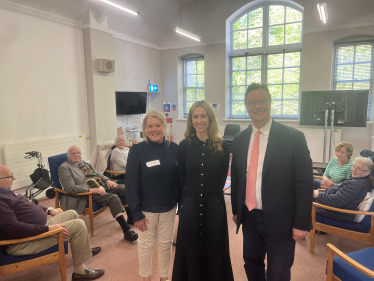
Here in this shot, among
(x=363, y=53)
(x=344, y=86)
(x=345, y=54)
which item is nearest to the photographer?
(x=363, y=53)

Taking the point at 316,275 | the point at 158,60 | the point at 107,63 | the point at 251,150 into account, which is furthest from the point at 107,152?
the point at 158,60

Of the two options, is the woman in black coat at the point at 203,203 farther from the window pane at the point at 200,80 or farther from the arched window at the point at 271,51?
the window pane at the point at 200,80

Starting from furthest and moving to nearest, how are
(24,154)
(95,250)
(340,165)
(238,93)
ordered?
1. (238,93)
2. (24,154)
3. (340,165)
4. (95,250)

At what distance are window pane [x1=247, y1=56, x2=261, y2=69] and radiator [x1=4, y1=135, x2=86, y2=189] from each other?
4.98m

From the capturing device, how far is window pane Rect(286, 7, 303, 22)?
621 cm

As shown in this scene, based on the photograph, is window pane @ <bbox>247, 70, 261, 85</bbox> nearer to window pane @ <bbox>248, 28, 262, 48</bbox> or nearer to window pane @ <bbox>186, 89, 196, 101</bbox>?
window pane @ <bbox>248, 28, 262, 48</bbox>

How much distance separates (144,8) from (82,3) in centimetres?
169

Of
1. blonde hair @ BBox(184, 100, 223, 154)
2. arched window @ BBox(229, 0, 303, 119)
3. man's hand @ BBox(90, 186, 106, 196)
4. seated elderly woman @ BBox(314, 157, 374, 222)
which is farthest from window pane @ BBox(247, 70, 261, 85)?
blonde hair @ BBox(184, 100, 223, 154)

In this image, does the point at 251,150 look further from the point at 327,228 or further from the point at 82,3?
the point at 82,3

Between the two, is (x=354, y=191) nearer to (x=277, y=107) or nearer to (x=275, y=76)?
(x=277, y=107)

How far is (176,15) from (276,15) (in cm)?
265

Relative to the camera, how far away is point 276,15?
6461mm

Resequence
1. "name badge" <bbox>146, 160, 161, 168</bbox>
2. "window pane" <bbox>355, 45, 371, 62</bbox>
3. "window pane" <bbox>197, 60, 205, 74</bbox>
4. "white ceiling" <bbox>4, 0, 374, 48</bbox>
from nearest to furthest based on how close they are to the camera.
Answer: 1. "name badge" <bbox>146, 160, 161, 168</bbox>
2. "white ceiling" <bbox>4, 0, 374, 48</bbox>
3. "window pane" <bbox>355, 45, 371, 62</bbox>
4. "window pane" <bbox>197, 60, 205, 74</bbox>

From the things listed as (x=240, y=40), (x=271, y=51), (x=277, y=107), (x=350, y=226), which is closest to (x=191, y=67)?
(x=240, y=40)
